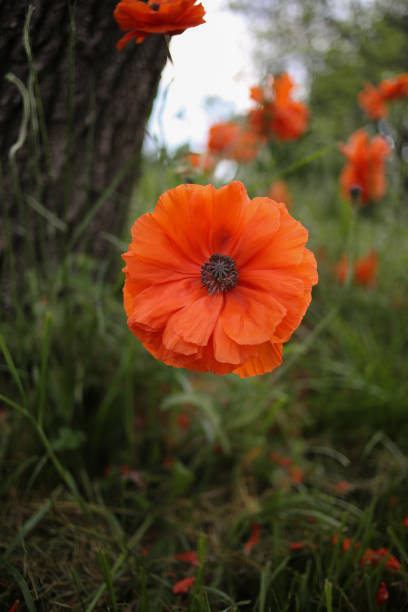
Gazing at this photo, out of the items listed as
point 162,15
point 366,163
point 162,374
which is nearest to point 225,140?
point 366,163

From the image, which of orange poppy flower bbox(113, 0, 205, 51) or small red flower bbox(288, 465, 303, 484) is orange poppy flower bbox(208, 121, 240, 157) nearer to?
orange poppy flower bbox(113, 0, 205, 51)

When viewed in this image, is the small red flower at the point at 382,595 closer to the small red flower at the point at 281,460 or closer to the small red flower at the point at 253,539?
the small red flower at the point at 253,539

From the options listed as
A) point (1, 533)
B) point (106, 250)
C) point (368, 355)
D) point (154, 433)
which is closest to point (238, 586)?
point (154, 433)

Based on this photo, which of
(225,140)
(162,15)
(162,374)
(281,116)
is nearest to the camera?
(162,15)

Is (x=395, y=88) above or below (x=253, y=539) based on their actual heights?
above

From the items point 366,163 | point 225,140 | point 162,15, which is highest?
point 162,15

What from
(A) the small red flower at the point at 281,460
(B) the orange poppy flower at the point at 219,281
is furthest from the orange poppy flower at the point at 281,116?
(A) the small red flower at the point at 281,460

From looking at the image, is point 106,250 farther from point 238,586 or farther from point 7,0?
point 238,586

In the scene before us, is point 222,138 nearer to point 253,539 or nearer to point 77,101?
point 77,101

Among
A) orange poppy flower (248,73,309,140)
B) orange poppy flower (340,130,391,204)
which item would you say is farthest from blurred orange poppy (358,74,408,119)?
orange poppy flower (248,73,309,140)
